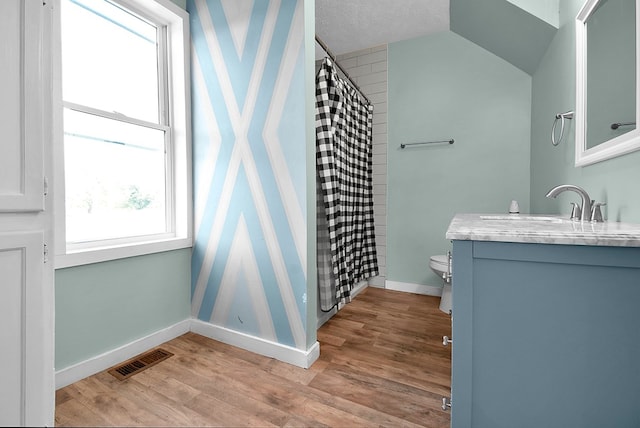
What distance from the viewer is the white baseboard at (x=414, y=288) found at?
9.21 ft

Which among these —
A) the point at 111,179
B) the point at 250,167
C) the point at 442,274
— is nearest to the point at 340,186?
the point at 250,167

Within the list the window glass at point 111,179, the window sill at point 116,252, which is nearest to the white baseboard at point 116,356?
the window sill at point 116,252

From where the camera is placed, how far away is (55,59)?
55.8 inches

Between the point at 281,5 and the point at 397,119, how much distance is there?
163 centimetres

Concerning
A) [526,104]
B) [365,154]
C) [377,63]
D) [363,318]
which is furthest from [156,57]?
[526,104]

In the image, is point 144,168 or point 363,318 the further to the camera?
point 363,318

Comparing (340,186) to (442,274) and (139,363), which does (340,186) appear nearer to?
(442,274)

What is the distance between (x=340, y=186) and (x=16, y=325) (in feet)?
5.68

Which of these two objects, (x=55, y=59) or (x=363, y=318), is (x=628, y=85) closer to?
(x=363, y=318)

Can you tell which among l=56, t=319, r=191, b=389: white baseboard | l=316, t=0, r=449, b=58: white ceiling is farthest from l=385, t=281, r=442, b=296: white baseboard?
l=316, t=0, r=449, b=58: white ceiling

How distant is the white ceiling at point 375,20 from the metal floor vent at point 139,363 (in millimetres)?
2733

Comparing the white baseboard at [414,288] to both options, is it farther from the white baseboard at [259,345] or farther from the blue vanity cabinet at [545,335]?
the blue vanity cabinet at [545,335]

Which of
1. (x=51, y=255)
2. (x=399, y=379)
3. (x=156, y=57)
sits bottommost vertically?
(x=399, y=379)

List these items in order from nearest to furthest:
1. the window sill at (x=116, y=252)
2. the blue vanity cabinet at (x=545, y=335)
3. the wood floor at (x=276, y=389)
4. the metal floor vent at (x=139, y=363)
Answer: the blue vanity cabinet at (x=545, y=335) < the wood floor at (x=276, y=389) < the window sill at (x=116, y=252) < the metal floor vent at (x=139, y=363)
